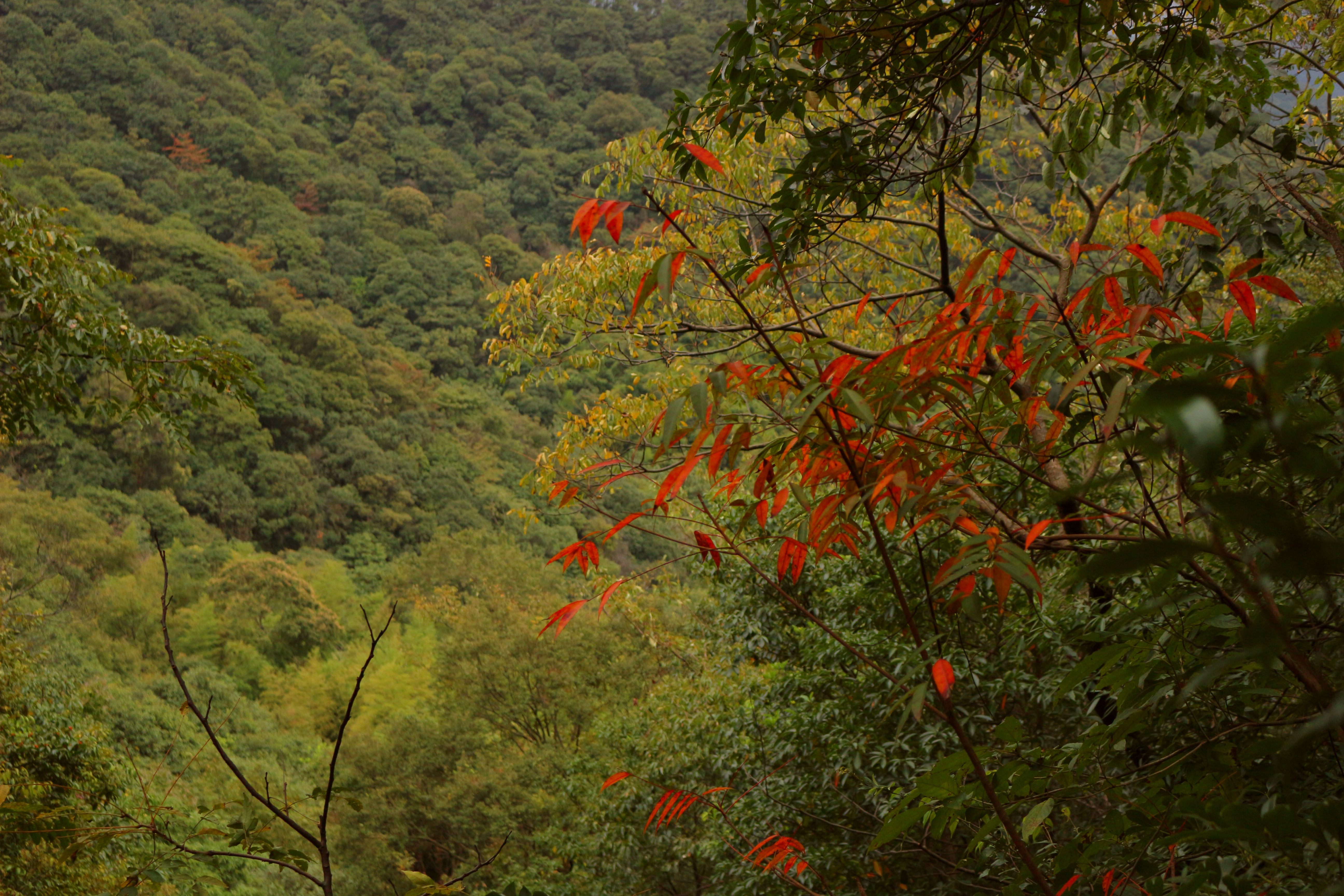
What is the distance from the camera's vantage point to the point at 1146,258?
829 mm

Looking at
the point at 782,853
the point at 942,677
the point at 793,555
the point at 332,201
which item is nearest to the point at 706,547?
the point at 793,555

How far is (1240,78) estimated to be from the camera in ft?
5.17

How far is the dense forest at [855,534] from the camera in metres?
0.77

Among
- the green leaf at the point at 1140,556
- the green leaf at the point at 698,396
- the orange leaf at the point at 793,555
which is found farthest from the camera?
the orange leaf at the point at 793,555

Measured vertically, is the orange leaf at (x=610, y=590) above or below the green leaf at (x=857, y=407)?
below

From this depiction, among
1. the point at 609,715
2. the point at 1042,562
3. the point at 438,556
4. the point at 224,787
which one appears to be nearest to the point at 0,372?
the point at 1042,562

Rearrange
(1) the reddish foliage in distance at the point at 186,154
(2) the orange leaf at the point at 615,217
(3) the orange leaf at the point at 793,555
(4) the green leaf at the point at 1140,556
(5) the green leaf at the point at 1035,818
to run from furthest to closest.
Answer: (1) the reddish foliage in distance at the point at 186,154
(3) the orange leaf at the point at 793,555
(5) the green leaf at the point at 1035,818
(2) the orange leaf at the point at 615,217
(4) the green leaf at the point at 1140,556

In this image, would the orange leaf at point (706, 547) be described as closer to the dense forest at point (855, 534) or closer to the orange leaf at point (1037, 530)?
the dense forest at point (855, 534)

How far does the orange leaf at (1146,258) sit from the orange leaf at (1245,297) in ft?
0.28

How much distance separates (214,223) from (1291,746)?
91.1 ft

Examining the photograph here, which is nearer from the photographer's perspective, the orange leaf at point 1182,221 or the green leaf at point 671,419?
the green leaf at point 671,419

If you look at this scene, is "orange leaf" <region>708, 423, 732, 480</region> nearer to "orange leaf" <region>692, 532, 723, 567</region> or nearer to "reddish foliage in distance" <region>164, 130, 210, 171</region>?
"orange leaf" <region>692, 532, 723, 567</region>

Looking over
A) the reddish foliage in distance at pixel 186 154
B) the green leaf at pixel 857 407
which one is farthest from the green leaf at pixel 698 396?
the reddish foliage in distance at pixel 186 154

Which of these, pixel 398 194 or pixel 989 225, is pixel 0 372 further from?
pixel 398 194
